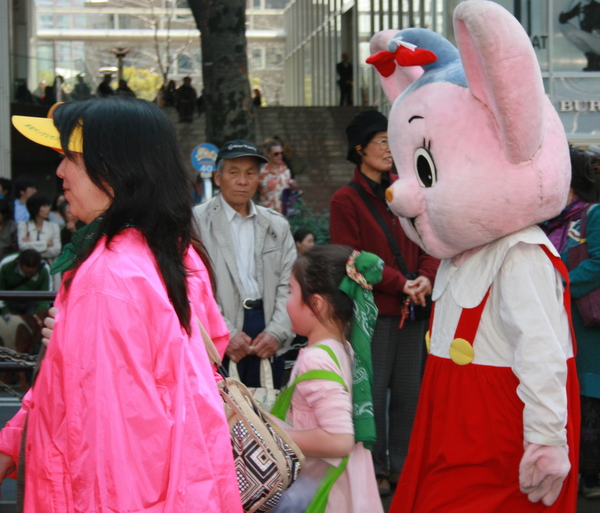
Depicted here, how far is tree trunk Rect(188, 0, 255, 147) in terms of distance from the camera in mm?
8414

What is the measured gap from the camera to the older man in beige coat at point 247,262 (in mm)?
4629

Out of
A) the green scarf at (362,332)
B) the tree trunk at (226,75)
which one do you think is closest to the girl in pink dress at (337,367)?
the green scarf at (362,332)

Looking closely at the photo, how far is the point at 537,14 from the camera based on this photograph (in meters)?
17.2

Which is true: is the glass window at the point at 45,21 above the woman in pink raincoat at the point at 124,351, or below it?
above

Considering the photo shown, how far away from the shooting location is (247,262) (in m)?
A: 4.82

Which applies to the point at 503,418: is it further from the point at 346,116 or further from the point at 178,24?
the point at 178,24

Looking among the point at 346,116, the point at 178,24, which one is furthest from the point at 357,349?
the point at 178,24

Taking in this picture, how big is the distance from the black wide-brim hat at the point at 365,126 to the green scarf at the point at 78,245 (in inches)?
114

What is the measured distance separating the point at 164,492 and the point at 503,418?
4.90 feet

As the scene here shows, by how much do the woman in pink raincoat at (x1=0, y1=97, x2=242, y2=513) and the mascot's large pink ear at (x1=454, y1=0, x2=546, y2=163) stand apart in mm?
1219

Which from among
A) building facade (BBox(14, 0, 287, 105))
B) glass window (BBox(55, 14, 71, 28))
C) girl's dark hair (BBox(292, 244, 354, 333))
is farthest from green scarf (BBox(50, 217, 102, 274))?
glass window (BBox(55, 14, 71, 28))

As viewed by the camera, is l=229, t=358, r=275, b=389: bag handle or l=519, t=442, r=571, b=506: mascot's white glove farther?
l=229, t=358, r=275, b=389: bag handle

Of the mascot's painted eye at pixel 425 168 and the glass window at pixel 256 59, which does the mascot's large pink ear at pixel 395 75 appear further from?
the glass window at pixel 256 59

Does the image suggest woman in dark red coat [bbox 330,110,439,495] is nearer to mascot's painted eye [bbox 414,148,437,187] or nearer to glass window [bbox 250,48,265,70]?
mascot's painted eye [bbox 414,148,437,187]
